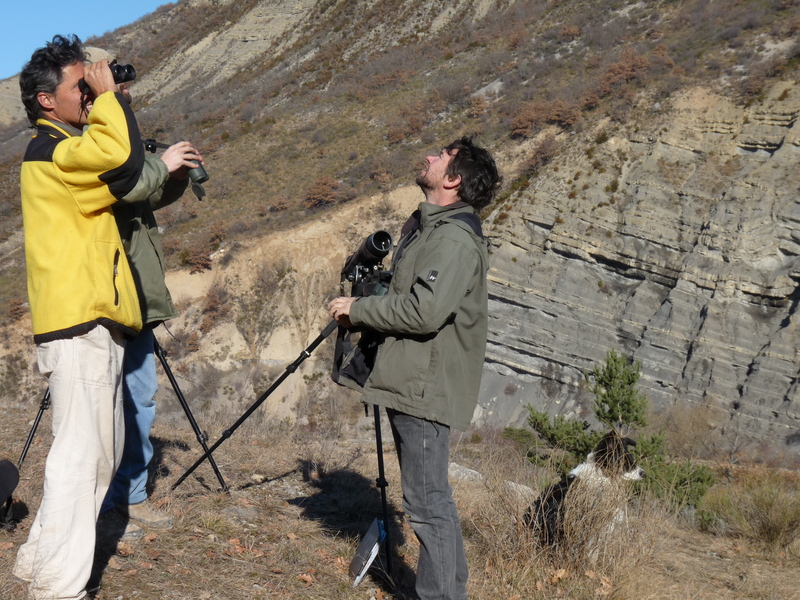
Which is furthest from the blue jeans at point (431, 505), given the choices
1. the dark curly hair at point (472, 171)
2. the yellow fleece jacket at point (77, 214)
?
the yellow fleece jacket at point (77, 214)

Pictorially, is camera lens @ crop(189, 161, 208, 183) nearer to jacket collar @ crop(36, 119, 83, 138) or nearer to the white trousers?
jacket collar @ crop(36, 119, 83, 138)

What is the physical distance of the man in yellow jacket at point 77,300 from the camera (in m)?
2.20

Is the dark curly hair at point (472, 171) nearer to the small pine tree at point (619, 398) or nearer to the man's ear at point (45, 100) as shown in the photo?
the man's ear at point (45, 100)

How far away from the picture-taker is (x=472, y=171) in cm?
261

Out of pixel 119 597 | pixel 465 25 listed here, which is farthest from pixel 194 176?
pixel 465 25

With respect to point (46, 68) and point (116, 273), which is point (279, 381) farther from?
point (46, 68)

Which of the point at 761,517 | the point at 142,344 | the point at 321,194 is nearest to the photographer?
the point at 142,344

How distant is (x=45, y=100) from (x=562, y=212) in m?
14.9

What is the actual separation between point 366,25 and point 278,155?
1170cm

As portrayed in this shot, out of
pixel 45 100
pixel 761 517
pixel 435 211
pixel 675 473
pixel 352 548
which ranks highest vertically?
pixel 45 100

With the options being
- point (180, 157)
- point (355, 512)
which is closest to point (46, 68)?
point (180, 157)

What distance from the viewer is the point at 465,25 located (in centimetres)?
2789

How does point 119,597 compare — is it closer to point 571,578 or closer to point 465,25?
point 571,578

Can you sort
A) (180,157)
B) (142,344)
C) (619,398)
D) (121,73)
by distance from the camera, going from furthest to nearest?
(619,398), (142,344), (180,157), (121,73)
